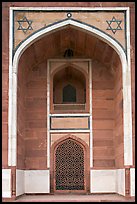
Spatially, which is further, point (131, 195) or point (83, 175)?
point (83, 175)

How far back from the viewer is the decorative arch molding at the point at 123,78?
1016cm

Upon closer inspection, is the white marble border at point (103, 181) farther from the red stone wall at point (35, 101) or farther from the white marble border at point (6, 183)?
the white marble border at point (6, 183)

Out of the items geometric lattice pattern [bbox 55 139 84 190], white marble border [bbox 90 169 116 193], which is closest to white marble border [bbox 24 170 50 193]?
geometric lattice pattern [bbox 55 139 84 190]

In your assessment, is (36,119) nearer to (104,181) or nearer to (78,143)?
(78,143)

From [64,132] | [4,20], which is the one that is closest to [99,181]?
[64,132]

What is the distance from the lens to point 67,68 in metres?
12.5

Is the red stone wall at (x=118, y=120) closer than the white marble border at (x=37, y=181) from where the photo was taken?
Yes

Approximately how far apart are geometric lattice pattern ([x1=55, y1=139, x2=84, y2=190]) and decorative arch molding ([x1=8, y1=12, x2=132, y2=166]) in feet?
6.59

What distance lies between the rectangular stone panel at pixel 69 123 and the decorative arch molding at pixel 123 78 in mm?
1885

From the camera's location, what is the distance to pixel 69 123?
39.5 feet

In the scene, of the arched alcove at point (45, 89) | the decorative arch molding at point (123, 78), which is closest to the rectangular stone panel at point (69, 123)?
the arched alcove at point (45, 89)

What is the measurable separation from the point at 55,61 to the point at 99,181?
3.66 meters

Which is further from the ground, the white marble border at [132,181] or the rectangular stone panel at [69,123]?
the rectangular stone panel at [69,123]

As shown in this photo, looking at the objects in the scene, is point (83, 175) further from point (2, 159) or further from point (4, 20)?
point (4, 20)
